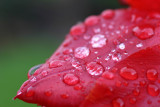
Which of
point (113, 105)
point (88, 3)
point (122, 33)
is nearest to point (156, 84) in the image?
point (113, 105)

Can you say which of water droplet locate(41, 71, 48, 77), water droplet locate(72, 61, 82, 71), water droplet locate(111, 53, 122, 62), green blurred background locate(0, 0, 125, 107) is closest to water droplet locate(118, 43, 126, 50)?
water droplet locate(111, 53, 122, 62)

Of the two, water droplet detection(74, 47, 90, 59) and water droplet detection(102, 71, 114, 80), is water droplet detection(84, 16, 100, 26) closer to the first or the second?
water droplet detection(74, 47, 90, 59)

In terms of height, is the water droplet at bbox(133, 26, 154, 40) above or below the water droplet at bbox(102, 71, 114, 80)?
above

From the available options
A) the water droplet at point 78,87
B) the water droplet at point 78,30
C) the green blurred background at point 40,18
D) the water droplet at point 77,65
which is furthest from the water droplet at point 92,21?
the green blurred background at point 40,18

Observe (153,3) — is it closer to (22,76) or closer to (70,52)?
(70,52)

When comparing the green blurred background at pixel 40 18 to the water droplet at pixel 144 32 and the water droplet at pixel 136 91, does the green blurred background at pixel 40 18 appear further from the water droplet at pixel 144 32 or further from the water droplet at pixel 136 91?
the water droplet at pixel 136 91

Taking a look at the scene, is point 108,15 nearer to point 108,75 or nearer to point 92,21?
point 92,21

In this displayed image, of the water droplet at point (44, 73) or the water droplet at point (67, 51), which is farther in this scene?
the water droplet at point (67, 51)
